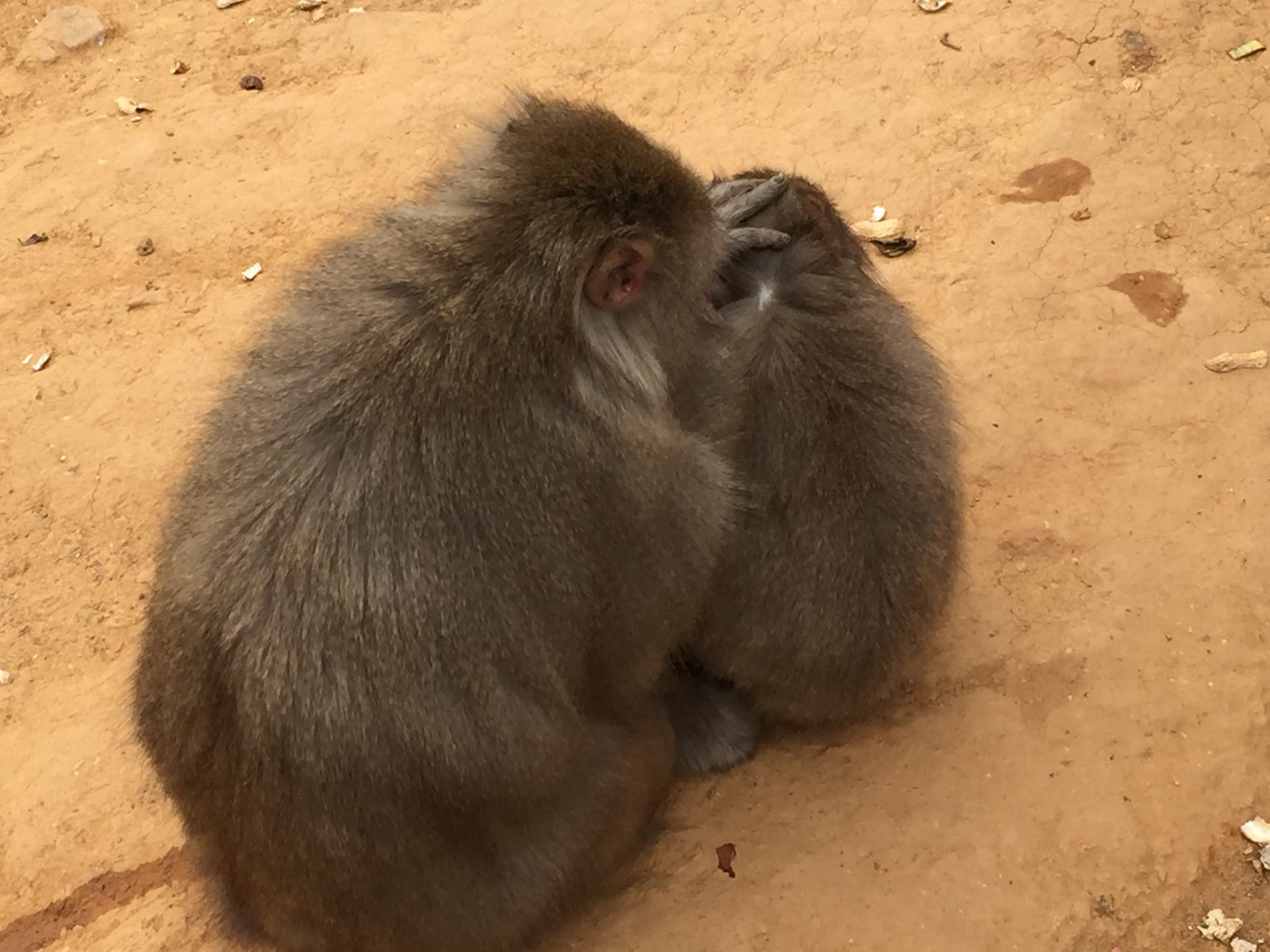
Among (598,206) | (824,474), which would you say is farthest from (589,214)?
(824,474)

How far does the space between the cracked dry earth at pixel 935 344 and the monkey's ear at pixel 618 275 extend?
168 cm

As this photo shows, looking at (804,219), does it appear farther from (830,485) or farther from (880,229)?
(880,229)

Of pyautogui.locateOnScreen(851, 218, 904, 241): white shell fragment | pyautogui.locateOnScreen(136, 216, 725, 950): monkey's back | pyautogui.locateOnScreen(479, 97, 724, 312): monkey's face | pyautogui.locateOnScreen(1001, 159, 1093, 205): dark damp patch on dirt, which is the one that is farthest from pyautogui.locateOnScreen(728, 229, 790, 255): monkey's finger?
pyautogui.locateOnScreen(1001, 159, 1093, 205): dark damp patch on dirt

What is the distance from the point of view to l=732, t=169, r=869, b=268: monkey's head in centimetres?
337

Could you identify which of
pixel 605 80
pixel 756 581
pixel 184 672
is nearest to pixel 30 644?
pixel 184 672

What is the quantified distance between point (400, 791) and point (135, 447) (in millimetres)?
3012

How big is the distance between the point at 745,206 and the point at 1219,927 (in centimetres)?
241

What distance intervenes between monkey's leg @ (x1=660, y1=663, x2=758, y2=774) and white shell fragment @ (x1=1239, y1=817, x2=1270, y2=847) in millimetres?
1434

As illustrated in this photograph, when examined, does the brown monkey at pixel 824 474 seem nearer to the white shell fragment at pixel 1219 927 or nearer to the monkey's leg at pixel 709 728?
the monkey's leg at pixel 709 728

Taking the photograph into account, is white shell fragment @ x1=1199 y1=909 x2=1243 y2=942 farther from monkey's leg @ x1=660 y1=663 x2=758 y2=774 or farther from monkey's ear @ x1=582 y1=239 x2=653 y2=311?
monkey's ear @ x1=582 y1=239 x2=653 y2=311

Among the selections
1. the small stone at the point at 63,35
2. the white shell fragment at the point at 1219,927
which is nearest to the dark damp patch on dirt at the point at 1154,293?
the white shell fragment at the point at 1219,927

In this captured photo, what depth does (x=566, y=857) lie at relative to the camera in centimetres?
303

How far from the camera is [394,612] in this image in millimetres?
2570

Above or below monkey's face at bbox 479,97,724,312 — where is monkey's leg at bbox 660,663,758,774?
below
